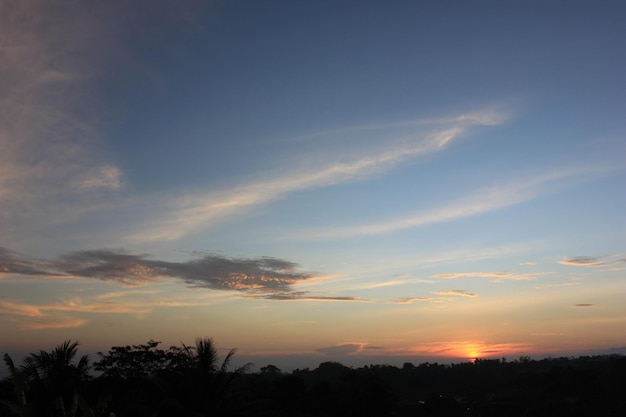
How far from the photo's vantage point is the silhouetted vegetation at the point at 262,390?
926 inches

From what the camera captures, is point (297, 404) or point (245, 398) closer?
point (245, 398)

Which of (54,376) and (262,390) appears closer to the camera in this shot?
(54,376)

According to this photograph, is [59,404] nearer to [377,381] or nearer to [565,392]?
[377,381]

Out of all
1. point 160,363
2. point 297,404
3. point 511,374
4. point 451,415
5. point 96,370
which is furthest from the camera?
point 511,374

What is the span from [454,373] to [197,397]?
341ft

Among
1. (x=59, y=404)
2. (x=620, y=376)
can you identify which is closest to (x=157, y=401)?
(x=59, y=404)

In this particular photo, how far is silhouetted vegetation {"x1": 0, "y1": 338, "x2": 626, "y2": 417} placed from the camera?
23.5 m

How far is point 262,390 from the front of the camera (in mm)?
48906

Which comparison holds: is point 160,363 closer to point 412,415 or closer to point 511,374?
point 412,415

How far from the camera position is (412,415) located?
59.7 m

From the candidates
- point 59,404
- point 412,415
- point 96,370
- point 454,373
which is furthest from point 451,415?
point 454,373

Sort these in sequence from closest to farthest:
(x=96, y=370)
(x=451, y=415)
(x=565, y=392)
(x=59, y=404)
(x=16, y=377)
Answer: (x=16, y=377), (x=59, y=404), (x=96, y=370), (x=451, y=415), (x=565, y=392)

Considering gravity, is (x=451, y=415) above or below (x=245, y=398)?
below

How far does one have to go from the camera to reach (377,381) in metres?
58.4
